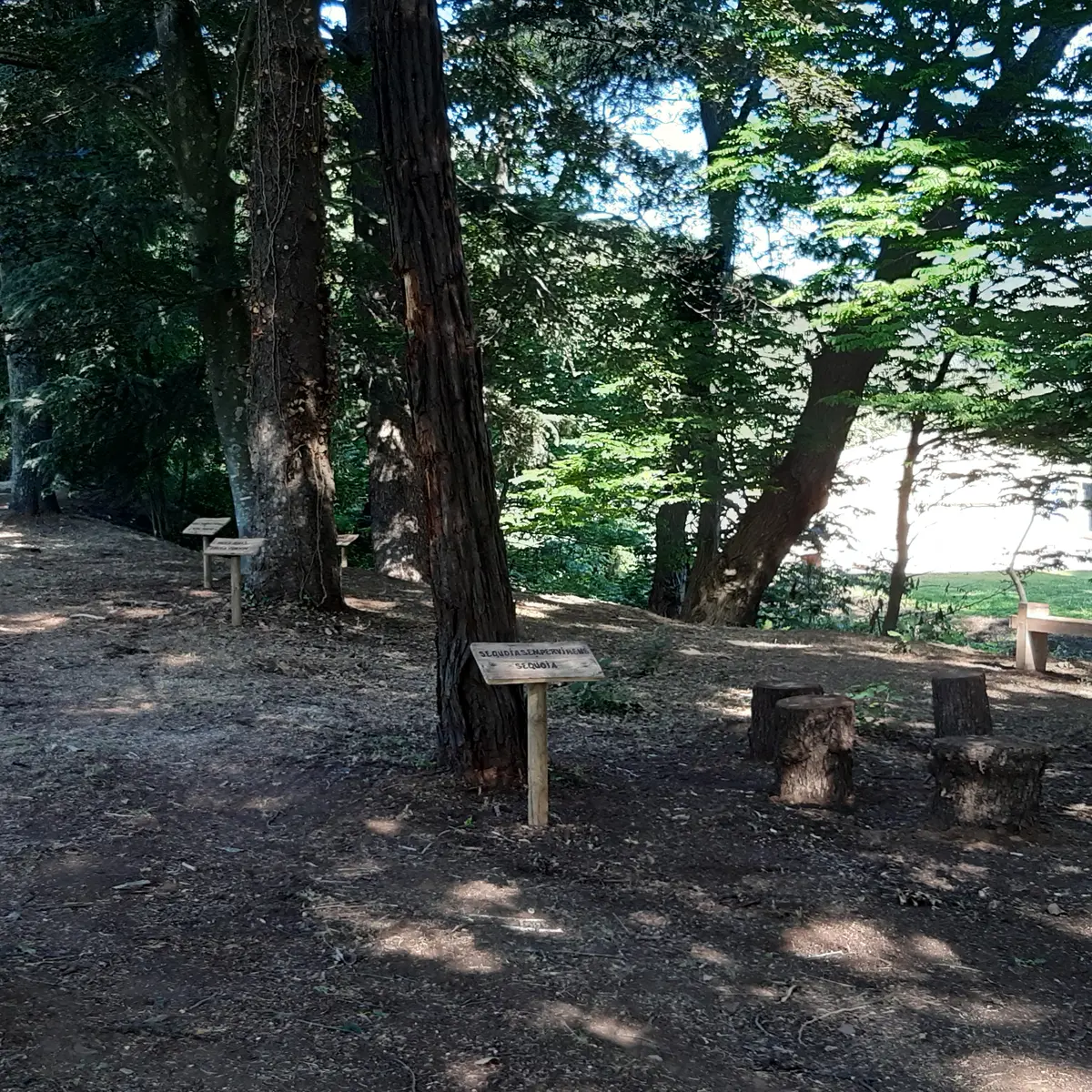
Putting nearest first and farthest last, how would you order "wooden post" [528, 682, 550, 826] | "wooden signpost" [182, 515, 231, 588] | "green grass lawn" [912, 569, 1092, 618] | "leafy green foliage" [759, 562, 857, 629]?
"wooden post" [528, 682, 550, 826]
"wooden signpost" [182, 515, 231, 588]
"leafy green foliage" [759, 562, 857, 629]
"green grass lawn" [912, 569, 1092, 618]

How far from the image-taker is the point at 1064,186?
10914mm

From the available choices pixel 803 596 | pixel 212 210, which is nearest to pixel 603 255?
pixel 212 210

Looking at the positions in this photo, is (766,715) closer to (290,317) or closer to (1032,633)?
(1032,633)

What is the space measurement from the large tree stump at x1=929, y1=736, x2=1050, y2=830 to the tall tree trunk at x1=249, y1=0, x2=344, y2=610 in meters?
6.49

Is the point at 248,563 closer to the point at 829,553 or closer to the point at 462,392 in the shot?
the point at 462,392

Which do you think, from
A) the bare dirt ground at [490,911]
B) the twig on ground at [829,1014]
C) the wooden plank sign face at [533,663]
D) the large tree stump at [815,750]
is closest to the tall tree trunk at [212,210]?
the bare dirt ground at [490,911]

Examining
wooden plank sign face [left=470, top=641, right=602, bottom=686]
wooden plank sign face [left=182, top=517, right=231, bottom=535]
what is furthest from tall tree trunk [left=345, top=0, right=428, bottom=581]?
wooden plank sign face [left=470, top=641, right=602, bottom=686]

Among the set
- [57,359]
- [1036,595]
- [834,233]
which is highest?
[834,233]

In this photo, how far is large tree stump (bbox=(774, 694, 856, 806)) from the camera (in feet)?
19.5

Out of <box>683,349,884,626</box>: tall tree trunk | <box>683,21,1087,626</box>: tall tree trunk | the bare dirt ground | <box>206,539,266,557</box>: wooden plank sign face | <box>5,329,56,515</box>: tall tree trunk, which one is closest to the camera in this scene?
the bare dirt ground

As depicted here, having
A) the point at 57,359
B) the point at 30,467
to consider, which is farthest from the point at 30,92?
the point at 30,467

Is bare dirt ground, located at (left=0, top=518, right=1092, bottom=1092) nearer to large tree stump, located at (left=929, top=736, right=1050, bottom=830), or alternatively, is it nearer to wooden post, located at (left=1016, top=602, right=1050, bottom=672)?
large tree stump, located at (left=929, top=736, right=1050, bottom=830)

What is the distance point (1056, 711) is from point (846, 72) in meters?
7.31

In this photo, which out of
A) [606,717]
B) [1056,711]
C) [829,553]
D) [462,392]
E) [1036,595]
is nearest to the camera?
[462,392]
